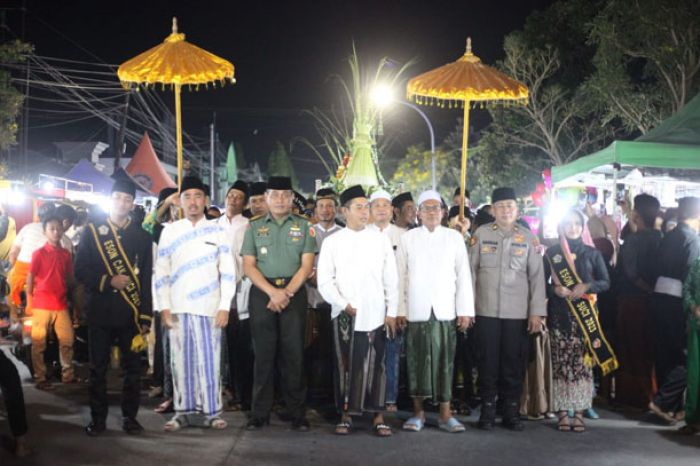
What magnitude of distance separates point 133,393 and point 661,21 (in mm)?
15225

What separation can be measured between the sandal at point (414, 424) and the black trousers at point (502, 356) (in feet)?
2.09

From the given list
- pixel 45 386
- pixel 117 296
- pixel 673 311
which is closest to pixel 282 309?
pixel 117 296

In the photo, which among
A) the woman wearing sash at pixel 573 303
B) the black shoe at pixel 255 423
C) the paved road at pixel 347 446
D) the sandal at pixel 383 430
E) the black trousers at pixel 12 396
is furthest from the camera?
the woman wearing sash at pixel 573 303

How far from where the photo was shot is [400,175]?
64.2 m

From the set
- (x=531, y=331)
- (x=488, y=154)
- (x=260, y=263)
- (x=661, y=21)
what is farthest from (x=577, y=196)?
(x=488, y=154)

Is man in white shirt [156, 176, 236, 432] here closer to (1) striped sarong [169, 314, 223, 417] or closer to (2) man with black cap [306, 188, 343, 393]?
(1) striped sarong [169, 314, 223, 417]

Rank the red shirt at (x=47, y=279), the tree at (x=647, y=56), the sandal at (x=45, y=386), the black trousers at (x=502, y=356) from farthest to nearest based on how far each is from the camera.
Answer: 1. the tree at (x=647, y=56)
2. the red shirt at (x=47, y=279)
3. the sandal at (x=45, y=386)
4. the black trousers at (x=502, y=356)

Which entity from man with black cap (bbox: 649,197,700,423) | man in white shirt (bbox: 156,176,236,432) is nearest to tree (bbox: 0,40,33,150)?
man in white shirt (bbox: 156,176,236,432)

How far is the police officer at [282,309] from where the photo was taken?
22.2 ft

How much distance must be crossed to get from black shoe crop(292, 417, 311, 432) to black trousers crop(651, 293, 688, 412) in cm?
344

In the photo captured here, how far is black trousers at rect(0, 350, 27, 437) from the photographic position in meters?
5.63

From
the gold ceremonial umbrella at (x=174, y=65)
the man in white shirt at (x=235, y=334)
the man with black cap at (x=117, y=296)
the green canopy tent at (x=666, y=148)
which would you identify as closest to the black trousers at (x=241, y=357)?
the man in white shirt at (x=235, y=334)

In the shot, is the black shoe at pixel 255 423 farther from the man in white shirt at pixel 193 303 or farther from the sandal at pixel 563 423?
the sandal at pixel 563 423

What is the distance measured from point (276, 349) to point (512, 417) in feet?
7.50
